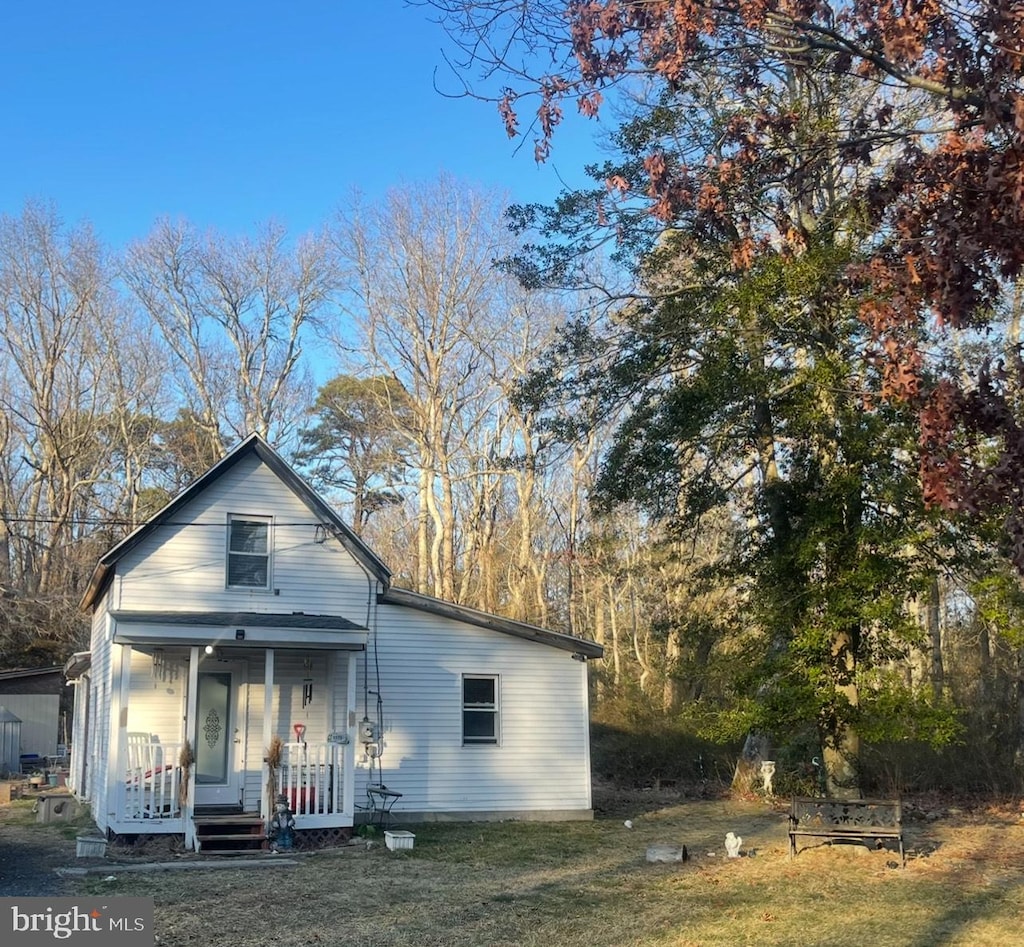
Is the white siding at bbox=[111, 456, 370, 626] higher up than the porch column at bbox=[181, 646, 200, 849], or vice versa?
the white siding at bbox=[111, 456, 370, 626]

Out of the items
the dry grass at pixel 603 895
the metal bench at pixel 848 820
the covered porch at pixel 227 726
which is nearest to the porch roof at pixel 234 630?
the covered porch at pixel 227 726

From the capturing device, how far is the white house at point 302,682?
46.4 ft

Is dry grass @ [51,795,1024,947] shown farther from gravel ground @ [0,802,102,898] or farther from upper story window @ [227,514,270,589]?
upper story window @ [227,514,270,589]

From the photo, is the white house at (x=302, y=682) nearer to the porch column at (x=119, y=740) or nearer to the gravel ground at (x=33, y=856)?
the porch column at (x=119, y=740)

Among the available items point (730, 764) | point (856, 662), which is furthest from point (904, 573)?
point (730, 764)

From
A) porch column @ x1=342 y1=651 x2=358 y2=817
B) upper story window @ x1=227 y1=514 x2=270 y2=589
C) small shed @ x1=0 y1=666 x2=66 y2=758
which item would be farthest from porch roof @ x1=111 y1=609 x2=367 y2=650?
small shed @ x1=0 y1=666 x2=66 y2=758

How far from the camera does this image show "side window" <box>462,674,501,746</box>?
17000mm

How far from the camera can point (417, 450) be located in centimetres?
3697

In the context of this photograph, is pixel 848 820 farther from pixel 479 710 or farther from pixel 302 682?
pixel 302 682

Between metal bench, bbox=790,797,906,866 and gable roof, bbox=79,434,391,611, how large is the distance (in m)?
7.55

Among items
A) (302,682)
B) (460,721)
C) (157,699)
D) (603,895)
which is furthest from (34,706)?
(603,895)

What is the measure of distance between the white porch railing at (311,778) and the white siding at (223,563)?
2.54 meters

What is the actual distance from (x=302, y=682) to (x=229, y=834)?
302 cm

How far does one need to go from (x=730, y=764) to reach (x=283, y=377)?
76.2 feet
